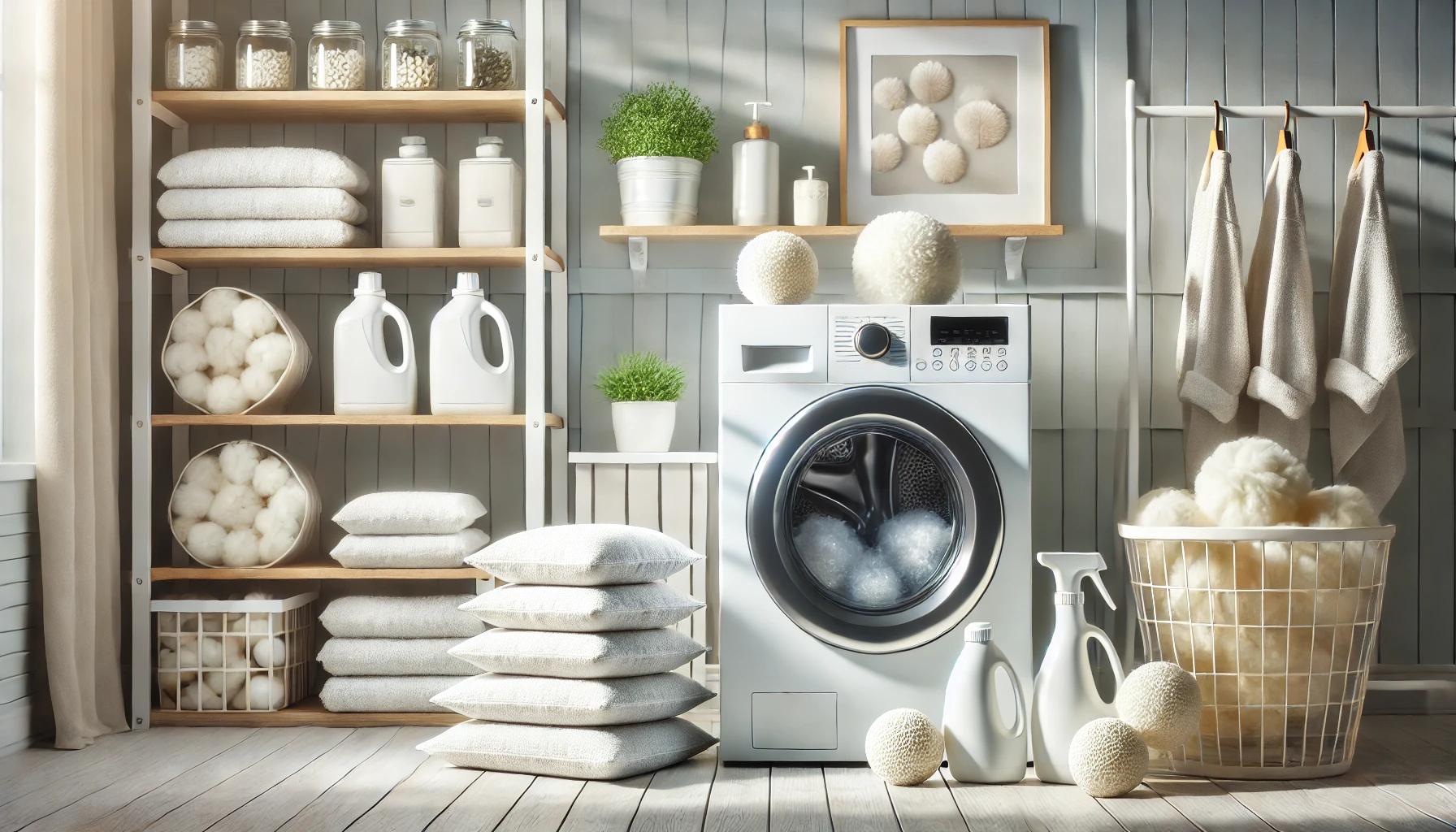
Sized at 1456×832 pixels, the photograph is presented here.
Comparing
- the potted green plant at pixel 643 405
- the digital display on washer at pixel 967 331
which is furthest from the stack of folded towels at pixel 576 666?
the digital display on washer at pixel 967 331

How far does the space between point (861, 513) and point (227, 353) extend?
1.47 metres

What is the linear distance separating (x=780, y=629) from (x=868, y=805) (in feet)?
1.28

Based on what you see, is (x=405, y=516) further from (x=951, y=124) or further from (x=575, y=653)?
(x=951, y=124)

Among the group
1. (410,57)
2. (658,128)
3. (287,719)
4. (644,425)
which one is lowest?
(287,719)

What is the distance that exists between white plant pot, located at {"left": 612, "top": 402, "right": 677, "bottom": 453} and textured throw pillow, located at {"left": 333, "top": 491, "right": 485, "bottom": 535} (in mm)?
390

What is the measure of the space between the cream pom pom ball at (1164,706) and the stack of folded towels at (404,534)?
139 centimetres

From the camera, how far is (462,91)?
104 inches

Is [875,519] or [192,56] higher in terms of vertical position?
[192,56]

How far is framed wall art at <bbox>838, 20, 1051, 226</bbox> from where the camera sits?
282 cm

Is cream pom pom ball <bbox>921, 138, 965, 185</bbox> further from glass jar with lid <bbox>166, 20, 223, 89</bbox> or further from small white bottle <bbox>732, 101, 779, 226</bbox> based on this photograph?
glass jar with lid <bbox>166, 20, 223, 89</bbox>

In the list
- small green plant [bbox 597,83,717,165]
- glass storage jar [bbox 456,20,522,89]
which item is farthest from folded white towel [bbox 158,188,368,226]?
small green plant [bbox 597,83,717,165]

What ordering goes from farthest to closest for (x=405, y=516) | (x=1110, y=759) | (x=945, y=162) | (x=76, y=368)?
(x=945, y=162) → (x=405, y=516) → (x=76, y=368) → (x=1110, y=759)

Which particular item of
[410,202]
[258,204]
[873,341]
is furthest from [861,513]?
[258,204]

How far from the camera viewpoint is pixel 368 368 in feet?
8.64
